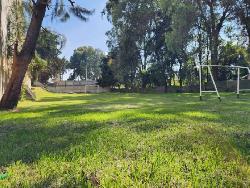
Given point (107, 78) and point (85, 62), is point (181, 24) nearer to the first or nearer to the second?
point (107, 78)

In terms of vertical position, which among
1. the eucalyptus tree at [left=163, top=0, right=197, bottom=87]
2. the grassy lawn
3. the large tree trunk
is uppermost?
the eucalyptus tree at [left=163, top=0, right=197, bottom=87]

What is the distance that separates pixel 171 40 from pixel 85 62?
69.5m

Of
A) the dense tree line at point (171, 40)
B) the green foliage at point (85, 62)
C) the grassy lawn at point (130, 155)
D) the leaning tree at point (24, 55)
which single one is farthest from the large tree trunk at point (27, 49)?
the green foliage at point (85, 62)

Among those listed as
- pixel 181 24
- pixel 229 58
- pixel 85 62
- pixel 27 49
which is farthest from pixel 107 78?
pixel 85 62

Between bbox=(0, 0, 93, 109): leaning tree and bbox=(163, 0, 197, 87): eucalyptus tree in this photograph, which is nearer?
bbox=(0, 0, 93, 109): leaning tree

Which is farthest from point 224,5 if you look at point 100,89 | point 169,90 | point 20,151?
point 20,151

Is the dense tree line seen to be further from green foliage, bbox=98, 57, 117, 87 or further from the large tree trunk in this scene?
the large tree trunk

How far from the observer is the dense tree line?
1352 inches

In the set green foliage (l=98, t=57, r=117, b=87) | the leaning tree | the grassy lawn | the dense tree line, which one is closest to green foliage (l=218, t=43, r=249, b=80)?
the dense tree line

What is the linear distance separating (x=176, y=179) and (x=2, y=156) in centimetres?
214

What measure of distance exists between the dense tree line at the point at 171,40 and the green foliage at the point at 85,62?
4810cm

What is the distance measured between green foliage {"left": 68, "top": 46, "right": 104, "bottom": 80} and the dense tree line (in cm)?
4810

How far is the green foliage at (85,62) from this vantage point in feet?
322

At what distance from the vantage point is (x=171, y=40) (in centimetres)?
3466
